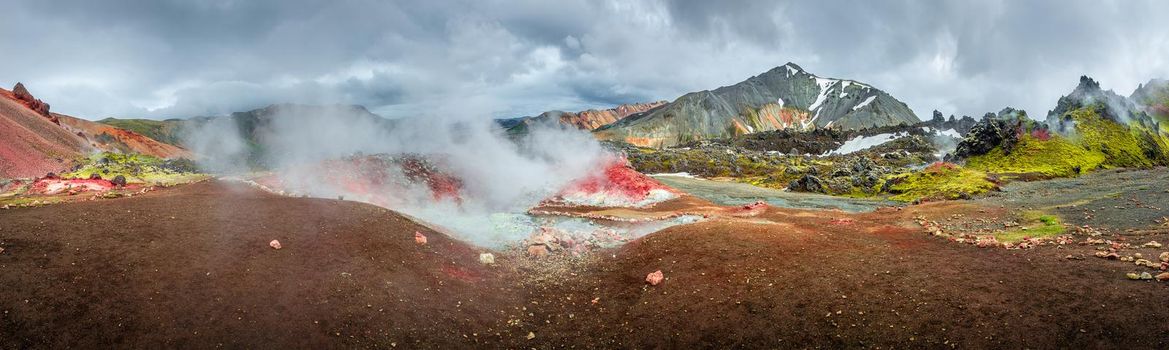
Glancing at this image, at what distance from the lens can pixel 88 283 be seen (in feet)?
45.3

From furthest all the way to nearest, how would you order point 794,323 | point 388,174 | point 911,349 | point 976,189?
point 976,189 < point 388,174 < point 794,323 < point 911,349

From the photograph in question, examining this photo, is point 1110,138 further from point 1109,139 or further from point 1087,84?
point 1087,84

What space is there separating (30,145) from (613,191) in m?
71.1

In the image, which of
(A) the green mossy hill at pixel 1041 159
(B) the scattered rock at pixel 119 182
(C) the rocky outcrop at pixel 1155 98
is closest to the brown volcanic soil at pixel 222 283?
(B) the scattered rock at pixel 119 182

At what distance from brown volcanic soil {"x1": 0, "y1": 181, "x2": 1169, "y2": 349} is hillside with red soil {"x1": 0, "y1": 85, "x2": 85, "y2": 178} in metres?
49.3

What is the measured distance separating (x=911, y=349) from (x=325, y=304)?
1568cm

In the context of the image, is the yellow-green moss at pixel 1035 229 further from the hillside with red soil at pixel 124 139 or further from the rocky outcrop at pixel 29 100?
the hillside with red soil at pixel 124 139

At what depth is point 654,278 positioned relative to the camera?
62.5ft

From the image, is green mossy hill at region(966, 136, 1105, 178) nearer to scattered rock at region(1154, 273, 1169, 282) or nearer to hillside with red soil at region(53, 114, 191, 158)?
scattered rock at region(1154, 273, 1169, 282)

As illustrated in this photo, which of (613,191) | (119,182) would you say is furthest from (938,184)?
(119,182)

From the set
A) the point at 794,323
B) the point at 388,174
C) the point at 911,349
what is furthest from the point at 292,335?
the point at 388,174

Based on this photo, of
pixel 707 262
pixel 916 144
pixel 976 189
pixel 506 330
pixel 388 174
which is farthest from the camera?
pixel 916 144

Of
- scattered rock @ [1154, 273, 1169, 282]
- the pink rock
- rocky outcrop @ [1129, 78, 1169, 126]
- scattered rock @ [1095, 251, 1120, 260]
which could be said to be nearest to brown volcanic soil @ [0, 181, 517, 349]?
the pink rock

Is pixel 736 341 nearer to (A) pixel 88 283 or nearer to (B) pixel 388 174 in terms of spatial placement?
(A) pixel 88 283
